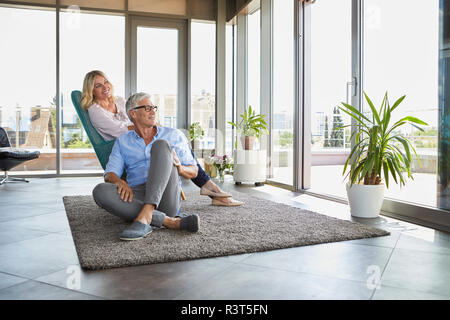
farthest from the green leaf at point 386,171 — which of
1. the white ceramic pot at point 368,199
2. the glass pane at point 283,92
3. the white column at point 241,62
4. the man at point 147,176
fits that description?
the white column at point 241,62

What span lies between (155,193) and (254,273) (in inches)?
27.5

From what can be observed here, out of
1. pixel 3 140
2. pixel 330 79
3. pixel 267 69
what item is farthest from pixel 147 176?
pixel 3 140

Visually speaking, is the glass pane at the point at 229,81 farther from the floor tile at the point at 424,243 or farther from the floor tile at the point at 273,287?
the floor tile at the point at 273,287

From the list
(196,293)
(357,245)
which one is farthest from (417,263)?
(196,293)

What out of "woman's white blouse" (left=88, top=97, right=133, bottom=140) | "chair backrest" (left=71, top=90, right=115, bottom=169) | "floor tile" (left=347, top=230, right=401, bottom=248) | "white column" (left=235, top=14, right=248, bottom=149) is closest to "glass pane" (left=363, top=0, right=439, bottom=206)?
"floor tile" (left=347, top=230, right=401, bottom=248)

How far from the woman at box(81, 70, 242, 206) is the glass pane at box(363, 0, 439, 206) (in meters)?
1.29

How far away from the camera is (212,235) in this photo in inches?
81.6

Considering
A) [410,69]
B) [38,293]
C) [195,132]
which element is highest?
[410,69]

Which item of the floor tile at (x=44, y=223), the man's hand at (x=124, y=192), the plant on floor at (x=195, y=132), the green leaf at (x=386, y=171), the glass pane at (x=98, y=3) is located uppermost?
the glass pane at (x=98, y=3)

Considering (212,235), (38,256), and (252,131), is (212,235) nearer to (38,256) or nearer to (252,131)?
(38,256)

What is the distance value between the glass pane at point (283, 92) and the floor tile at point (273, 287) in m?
2.84

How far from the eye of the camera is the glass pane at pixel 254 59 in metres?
5.41

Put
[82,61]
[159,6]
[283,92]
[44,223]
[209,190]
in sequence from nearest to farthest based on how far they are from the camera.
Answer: [44,223], [209,190], [283,92], [82,61], [159,6]

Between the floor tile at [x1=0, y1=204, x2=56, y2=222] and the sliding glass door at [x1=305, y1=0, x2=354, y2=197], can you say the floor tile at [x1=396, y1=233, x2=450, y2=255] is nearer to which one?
the sliding glass door at [x1=305, y1=0, x2=354, y2=197]
